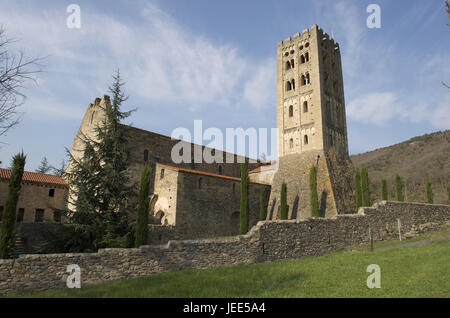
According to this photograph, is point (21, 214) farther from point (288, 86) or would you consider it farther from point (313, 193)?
point (288, 86)

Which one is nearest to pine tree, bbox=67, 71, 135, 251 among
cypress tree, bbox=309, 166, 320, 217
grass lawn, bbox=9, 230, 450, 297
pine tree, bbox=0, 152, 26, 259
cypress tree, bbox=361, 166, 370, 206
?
pine tree, bbox=0, 152, 26, 259

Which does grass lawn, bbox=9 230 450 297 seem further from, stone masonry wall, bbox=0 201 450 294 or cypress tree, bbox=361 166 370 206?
cypress tree, bbox=361 166 370 206

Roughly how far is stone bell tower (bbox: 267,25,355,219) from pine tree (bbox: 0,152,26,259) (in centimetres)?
2204

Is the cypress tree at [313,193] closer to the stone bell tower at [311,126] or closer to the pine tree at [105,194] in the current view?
the stone bell tower at [311,126]

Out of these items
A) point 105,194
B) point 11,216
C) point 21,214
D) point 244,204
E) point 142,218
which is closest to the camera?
point 11,216

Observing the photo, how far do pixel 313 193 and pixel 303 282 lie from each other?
56.8 feet

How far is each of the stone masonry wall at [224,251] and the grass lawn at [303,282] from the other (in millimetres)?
701

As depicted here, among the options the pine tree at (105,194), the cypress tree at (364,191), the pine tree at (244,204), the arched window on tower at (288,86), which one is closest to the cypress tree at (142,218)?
the pine tree at (105,194)

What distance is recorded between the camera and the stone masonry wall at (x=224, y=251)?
10.3 meters

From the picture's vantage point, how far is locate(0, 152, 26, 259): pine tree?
12258mm

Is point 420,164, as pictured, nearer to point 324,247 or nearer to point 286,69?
point 286,69

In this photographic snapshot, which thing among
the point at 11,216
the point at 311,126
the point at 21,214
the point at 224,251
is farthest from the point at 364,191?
the point at 21,214

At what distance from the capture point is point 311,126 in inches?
1190
